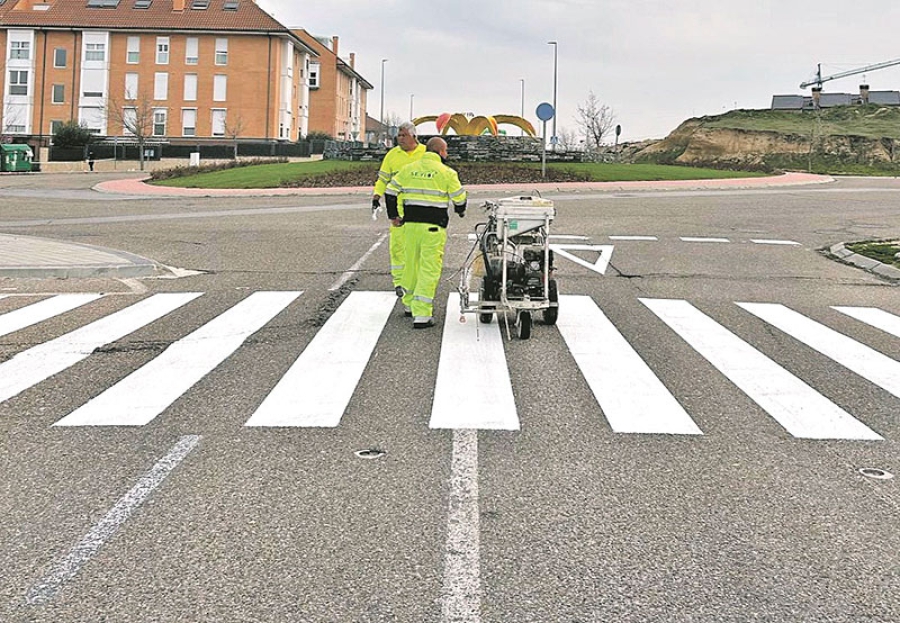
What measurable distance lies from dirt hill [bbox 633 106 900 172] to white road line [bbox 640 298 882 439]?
52.7m

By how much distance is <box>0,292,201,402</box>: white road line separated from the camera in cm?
746

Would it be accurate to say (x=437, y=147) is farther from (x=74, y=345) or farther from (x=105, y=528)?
(x=105, y=528)

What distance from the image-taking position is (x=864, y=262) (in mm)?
15516

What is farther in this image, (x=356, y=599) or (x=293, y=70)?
(x=293, y=70)

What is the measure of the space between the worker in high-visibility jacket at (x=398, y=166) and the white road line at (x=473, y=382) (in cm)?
96

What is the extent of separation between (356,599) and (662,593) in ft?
3.92

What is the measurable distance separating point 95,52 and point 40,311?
2725 inches

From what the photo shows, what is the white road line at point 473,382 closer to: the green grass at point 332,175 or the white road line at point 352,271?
the white road line at point 352,271

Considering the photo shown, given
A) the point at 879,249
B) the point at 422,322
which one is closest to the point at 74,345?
the point at 422,322

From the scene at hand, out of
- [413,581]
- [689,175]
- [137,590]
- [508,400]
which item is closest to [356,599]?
[413,581]

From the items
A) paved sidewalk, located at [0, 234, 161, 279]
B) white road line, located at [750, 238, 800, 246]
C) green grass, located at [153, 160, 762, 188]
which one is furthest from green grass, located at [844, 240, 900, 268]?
green grass, located at [153, 160, 762, 188]

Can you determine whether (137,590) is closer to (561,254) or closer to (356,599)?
(356,599)

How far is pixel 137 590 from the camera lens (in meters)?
3.74

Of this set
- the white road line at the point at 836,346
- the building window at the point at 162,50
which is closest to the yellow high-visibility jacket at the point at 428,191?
the white road line at the point at 836,346
